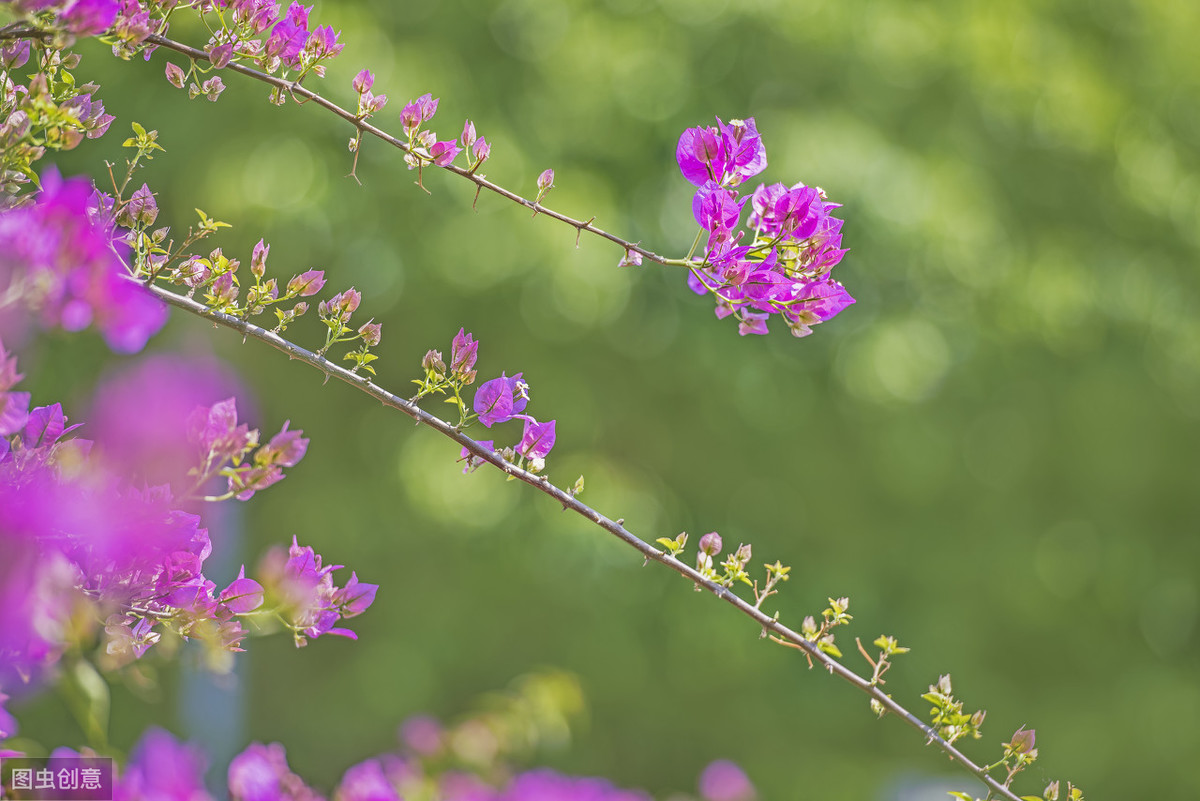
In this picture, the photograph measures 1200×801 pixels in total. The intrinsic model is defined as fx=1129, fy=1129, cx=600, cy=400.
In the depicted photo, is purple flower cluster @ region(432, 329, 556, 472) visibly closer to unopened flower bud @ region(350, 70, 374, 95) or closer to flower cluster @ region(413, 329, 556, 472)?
flower cluster @ region(413, 329, 556, 472)

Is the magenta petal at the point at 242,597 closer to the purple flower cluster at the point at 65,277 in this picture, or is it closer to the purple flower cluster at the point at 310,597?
the purple flower cluster at the point at 310,597

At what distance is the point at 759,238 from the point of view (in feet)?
2.51

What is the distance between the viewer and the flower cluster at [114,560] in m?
0.49

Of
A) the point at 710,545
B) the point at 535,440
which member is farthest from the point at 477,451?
the point at 710,545

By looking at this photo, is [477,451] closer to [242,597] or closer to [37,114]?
[242,597]

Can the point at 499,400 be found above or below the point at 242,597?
above

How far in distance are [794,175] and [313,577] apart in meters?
3.33

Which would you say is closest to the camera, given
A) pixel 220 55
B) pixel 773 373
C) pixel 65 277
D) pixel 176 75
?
pixel 65 277

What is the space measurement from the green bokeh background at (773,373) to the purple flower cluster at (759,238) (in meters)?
2.98

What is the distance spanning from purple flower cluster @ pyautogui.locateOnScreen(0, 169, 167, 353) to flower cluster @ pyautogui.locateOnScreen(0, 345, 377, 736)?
1.4 inches

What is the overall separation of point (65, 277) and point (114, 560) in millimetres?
167

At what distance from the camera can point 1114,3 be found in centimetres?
438

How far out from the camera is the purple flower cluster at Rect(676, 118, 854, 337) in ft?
2.46

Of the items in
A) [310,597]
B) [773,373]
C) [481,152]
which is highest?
[773,373]
